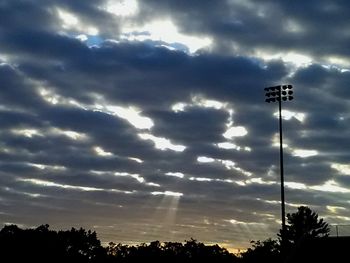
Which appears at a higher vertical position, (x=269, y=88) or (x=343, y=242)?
(x=269, y=88)

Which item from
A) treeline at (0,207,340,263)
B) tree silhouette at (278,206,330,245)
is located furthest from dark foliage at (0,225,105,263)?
tree silhouette at (278,206,330,245)

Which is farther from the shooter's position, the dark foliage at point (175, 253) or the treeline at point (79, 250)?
the dark foliage at point (175, 253)

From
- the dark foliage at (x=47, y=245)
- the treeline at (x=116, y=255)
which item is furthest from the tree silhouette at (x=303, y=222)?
the dark foliage at (x=47, y=245)

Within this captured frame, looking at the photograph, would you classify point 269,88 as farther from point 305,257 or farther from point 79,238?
point 79,238

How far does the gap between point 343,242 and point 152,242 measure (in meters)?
99.1

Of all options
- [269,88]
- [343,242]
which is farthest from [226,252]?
[343,242]

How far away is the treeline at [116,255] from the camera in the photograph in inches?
3669

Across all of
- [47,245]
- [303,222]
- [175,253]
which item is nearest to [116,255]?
[175,253]

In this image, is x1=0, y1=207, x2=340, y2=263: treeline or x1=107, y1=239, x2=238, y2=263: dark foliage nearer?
x1=0, y1=207, x2=340, y2=263: treeline

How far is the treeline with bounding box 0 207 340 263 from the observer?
9319cm

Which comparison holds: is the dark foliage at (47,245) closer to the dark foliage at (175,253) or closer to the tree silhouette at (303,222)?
the dark foliage at (175,253)

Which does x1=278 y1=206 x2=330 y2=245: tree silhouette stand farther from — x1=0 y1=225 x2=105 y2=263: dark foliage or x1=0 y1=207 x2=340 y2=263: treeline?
x1=0 y1=225 x2=105 y2=263: dark foliage

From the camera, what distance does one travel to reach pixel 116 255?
131750 millimetres

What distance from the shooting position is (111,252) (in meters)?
136
